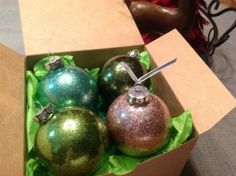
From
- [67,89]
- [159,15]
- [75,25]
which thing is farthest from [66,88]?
[159,15]

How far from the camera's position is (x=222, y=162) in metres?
0.97

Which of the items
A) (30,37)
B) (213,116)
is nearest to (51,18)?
(30,37)

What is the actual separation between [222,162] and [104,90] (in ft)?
1.64

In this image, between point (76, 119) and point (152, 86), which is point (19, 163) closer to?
point (76, 119)

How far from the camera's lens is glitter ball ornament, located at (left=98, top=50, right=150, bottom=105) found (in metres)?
0.68

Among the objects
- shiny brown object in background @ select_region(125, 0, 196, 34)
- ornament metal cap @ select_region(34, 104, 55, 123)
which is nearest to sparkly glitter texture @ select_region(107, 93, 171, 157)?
ornament metal cap @ select_region(34, 104, 55, 123)

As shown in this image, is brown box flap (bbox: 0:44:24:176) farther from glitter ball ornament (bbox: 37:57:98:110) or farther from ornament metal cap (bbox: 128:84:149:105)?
ornament metal cap (bbox: 128:84:149:105)

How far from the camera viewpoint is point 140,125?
585 mm

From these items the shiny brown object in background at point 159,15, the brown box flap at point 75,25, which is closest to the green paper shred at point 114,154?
the brown box flap at point 75,25

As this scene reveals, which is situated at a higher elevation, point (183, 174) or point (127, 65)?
point (127, 65)

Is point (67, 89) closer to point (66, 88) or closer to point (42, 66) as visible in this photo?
point (66, 88)

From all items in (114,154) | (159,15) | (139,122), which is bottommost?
(114,154)

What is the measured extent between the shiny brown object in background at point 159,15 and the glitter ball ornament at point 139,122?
44 cm

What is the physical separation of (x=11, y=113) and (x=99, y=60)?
0.31 meters
